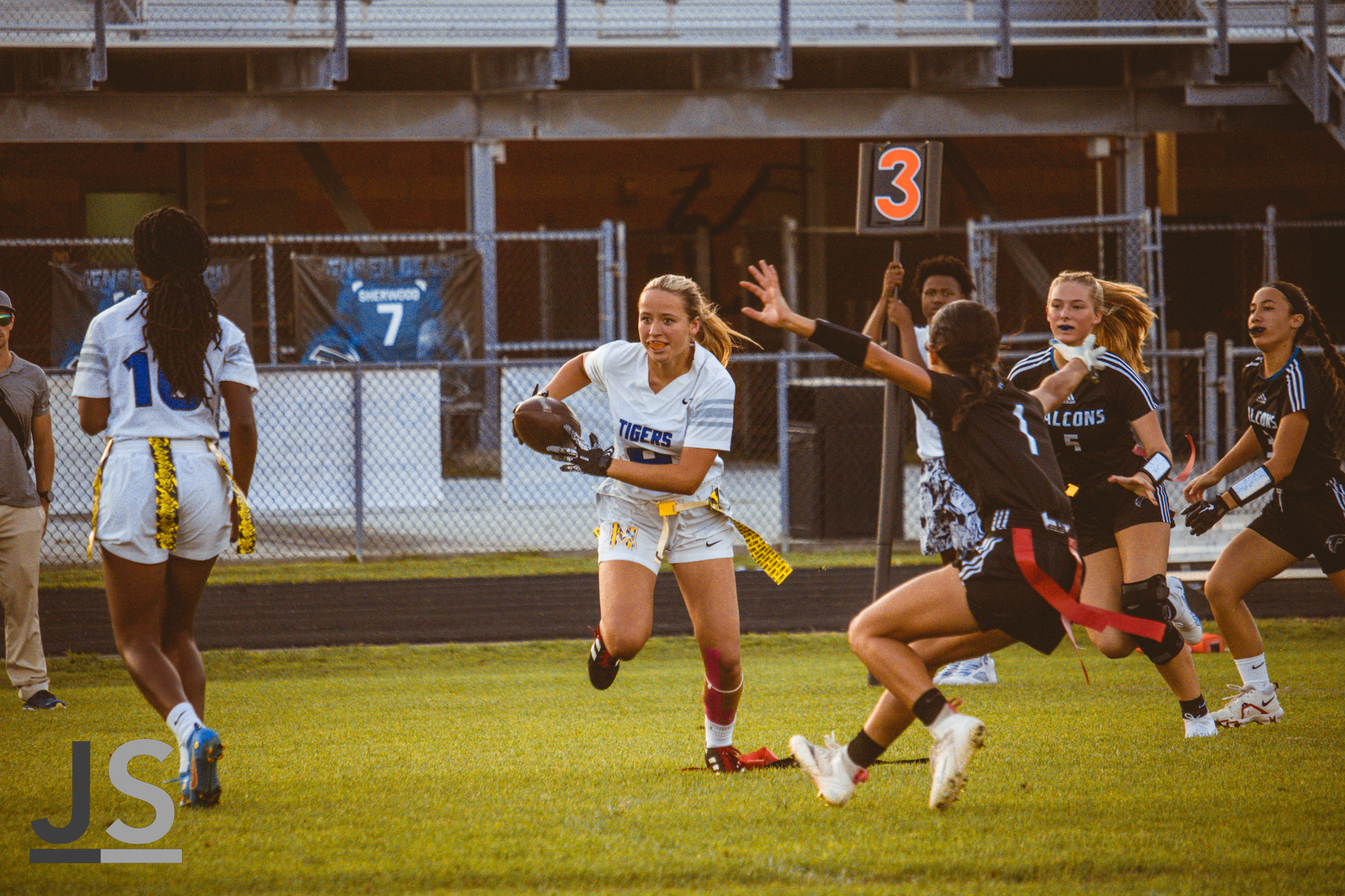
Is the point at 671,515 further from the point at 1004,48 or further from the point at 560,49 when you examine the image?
the point at 1004,48

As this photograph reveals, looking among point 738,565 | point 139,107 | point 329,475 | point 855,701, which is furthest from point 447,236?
point 855,701

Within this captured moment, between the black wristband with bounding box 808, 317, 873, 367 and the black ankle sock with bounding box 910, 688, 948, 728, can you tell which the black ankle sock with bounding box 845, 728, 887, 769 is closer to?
the black ankle sock with bounding box 910, 688, 948, 728

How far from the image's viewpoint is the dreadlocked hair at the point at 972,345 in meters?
4.81

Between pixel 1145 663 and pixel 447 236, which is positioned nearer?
pixel 1145 663

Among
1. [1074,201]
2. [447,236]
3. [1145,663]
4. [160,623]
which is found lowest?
[1145,663]

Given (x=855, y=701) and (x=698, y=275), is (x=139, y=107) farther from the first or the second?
(x=855, y=701)

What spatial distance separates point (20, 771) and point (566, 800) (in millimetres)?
2326

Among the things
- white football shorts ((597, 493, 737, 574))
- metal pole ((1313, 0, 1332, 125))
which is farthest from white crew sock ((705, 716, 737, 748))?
metal pole ((1313, 0, 1332, 125))

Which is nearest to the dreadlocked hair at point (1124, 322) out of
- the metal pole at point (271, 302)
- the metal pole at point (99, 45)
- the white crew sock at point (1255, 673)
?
the white crew sock at point (1255, 673)

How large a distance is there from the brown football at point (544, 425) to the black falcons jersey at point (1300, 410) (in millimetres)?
3463

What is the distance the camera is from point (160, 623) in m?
5.18

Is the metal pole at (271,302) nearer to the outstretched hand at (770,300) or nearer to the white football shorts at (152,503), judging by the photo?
the white football shorts at (152,503)

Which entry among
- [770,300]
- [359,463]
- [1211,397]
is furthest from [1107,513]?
[359,463]

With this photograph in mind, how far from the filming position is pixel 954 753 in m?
4.58
